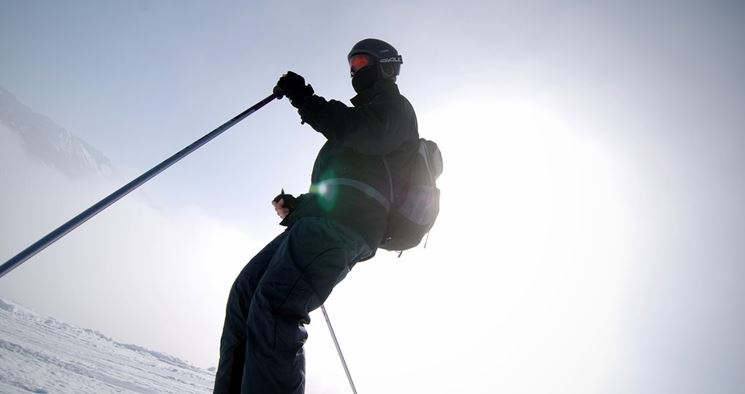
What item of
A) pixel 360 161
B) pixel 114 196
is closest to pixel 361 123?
pixel 360 161

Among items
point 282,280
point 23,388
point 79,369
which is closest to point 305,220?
point 282,280

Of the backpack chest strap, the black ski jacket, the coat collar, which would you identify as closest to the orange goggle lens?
the coat collar

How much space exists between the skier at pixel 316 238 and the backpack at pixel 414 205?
0.09 meters

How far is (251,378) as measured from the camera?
1.53 meters

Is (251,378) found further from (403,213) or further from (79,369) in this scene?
(79,369)

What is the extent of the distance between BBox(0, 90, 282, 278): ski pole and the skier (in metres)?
0.40

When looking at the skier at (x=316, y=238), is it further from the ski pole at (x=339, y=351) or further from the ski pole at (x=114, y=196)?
the ski pole at (x=339, y=351)

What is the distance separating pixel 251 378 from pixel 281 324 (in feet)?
0.83

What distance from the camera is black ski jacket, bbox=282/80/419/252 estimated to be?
1971 millimetres

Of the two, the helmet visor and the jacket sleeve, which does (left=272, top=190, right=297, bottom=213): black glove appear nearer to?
the jacket sleeve

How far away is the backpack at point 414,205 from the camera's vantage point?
2.21m

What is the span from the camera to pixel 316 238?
182cm

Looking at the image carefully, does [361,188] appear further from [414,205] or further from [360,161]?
[414,205]

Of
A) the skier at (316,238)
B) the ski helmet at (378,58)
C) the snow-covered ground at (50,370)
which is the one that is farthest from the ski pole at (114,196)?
the snow-covered ground at (50,370)
